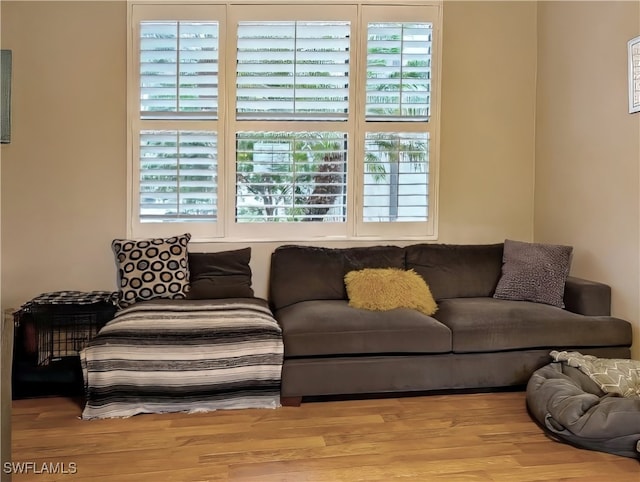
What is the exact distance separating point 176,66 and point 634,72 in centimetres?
280

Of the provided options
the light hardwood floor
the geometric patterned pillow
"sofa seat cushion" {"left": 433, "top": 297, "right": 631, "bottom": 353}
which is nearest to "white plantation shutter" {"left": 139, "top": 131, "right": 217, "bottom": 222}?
the geometric patterned pillow

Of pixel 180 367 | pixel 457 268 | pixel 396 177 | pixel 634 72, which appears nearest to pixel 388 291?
pixel 457 268

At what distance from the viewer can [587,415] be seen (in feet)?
7.89

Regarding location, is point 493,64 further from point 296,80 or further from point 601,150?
point 296,80

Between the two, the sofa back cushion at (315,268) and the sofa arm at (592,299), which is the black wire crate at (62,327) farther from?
the sofa arm at (592,299)

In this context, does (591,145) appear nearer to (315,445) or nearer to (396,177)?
(396,177)

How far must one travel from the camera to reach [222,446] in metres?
2.50

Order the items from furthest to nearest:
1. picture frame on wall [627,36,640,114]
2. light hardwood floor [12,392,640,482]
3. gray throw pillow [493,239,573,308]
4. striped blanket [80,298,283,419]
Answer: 1. gray throw pillow [493,239,573,308]
2. picture frame on wall [627,36,640,114]
3. striped blanket [80,298,283,419]
4. light hardwood floor [12,392,640,482]

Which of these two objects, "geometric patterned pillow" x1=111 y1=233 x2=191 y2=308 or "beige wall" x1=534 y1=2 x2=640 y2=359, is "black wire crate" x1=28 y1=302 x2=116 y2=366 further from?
"beige wall" x1=534 y1=2 x2=640 y2=359

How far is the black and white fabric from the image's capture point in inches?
130

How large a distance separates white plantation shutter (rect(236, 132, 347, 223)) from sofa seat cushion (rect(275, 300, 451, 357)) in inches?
42.0

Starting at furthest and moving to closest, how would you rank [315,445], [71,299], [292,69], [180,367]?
[292,69] → [71,299] → [180,367] → [315,445]

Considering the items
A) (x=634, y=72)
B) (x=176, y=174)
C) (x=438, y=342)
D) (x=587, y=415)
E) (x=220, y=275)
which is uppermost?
(x=634, y=72)

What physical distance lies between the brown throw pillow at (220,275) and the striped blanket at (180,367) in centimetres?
61
